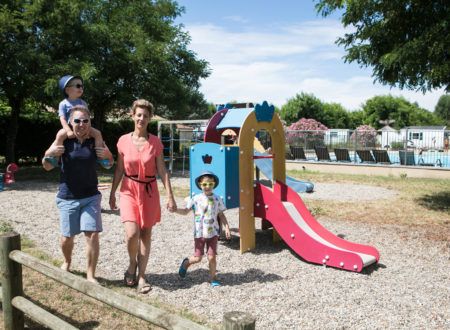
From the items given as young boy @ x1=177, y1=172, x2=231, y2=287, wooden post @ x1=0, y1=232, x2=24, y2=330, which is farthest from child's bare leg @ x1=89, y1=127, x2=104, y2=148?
wooden post @ x1=0, y1=232, x2=24, y2=330

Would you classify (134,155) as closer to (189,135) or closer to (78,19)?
(78,19)

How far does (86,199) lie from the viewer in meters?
4.13

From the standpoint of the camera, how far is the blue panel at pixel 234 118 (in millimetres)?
6576

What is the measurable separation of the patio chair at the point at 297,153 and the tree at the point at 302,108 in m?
40.7

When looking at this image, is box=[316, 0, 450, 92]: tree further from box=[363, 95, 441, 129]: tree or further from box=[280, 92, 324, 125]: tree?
box=[363, 95, 441, 129]: tree

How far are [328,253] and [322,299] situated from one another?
1.10m

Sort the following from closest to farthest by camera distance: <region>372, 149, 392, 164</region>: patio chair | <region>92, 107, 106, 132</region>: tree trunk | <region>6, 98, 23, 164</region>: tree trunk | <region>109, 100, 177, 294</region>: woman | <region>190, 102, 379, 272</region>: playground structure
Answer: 1. <region>109, 100, 177, 294</region>: woman
2. <region>190, 102, 379, 272</region>: playground structure
3. <region>6, 98, 23, 164</region>: tree trunk
4. <region>372, 149, 392, 164</region>: patio chair
5. <region>92, 107, 106, 132</region>: tree trunk

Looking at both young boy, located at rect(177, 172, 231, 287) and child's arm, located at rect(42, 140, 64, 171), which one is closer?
child's arm, located at rect(42, 140, 64, 171)

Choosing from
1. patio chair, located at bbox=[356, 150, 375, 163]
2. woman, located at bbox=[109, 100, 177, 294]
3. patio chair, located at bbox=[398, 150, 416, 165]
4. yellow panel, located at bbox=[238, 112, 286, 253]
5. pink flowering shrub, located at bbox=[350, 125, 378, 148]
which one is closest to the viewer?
woman, located at bbox=[109, 100, 177, 294]

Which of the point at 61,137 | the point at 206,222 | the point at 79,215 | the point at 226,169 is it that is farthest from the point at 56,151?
the point at 226,169

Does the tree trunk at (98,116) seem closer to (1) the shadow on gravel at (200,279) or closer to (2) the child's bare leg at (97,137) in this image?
(1) the shadow on gravel at (200,279)

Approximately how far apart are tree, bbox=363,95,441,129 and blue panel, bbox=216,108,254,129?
69472 mm

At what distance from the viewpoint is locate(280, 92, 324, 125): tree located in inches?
2456

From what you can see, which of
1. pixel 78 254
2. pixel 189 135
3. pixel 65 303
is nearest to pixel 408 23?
pixel 78 254
